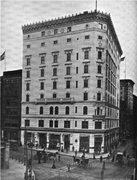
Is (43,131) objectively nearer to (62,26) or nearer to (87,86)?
(87,86)

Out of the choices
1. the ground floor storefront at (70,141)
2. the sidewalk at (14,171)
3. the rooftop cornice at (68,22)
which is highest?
the rooftop cornice at (68,22)

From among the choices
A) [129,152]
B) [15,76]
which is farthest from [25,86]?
[129,152]

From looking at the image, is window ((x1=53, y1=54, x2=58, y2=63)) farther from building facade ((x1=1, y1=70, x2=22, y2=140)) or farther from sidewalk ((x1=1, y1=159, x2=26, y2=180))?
sidewalk ((x1=1, y1=159, x2=26, y2=180))

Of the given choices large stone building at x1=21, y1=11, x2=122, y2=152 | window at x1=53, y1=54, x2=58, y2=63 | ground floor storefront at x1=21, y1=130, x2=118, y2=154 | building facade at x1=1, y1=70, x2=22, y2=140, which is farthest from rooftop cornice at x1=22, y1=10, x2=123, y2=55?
ground floor storefront at x1=21, y1=130, x2=118, y2=154

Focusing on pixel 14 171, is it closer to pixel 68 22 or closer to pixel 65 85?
pixel 65 85

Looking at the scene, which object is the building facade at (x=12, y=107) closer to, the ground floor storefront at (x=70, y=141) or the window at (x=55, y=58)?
the ground floor storefront at (x=70, y=141)

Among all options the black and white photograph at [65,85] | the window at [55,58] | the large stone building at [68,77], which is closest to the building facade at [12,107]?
the black and white photograph at [65,85]
